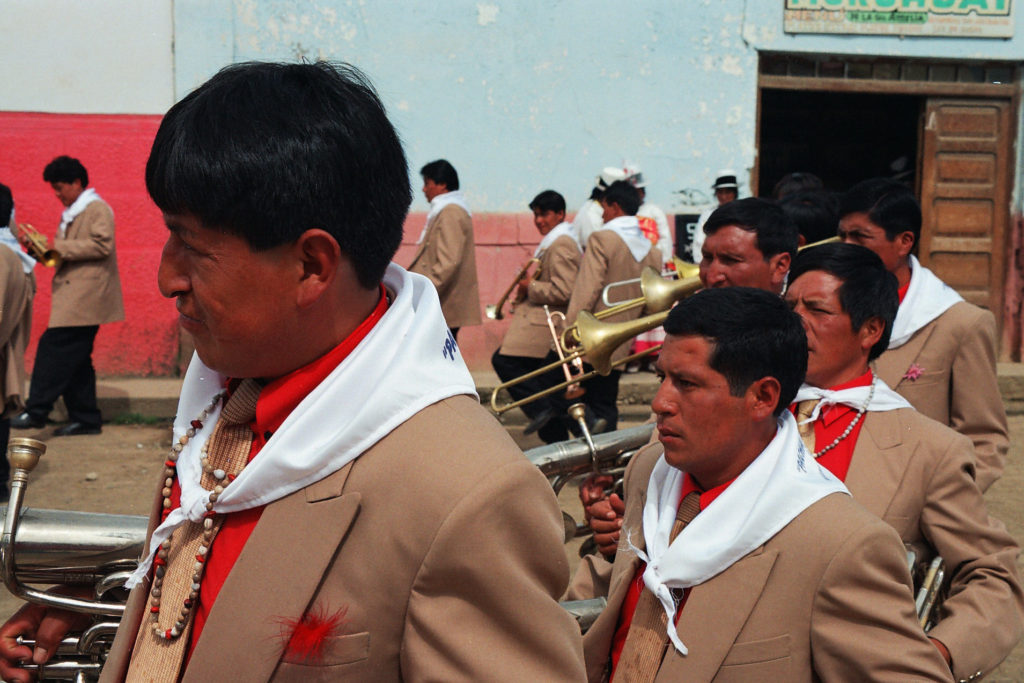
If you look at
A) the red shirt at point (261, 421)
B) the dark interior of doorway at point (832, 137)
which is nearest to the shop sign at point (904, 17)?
the dark interior of doorway at point (832, 137)

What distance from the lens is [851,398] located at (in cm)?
270

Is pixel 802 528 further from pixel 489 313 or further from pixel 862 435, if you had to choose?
pixel 489 313

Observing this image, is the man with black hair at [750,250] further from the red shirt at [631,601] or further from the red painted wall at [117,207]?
the red painted wall at [117,207]

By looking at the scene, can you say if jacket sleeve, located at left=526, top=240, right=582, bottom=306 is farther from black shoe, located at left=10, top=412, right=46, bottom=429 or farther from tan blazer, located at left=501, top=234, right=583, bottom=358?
black shoe, located at left=10, top=412, right=46, bottom=429

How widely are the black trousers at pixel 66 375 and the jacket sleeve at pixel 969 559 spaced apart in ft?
21.0

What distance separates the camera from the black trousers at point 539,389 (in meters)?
7.17

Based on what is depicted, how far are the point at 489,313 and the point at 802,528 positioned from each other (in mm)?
6611

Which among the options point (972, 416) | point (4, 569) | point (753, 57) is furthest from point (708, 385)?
point (753, 57)

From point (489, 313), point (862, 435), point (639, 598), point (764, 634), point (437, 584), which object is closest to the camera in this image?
point (437, 584)

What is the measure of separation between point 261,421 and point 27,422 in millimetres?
7163

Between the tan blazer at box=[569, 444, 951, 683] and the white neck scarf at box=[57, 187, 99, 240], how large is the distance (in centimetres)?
670

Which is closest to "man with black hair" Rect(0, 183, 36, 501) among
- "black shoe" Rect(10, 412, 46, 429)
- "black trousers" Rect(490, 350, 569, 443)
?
"black shoe" Rect(10, 412, 46, 429)

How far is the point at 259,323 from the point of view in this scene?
4.45 ft

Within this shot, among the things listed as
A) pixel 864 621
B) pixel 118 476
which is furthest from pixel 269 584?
pixel 118 476
